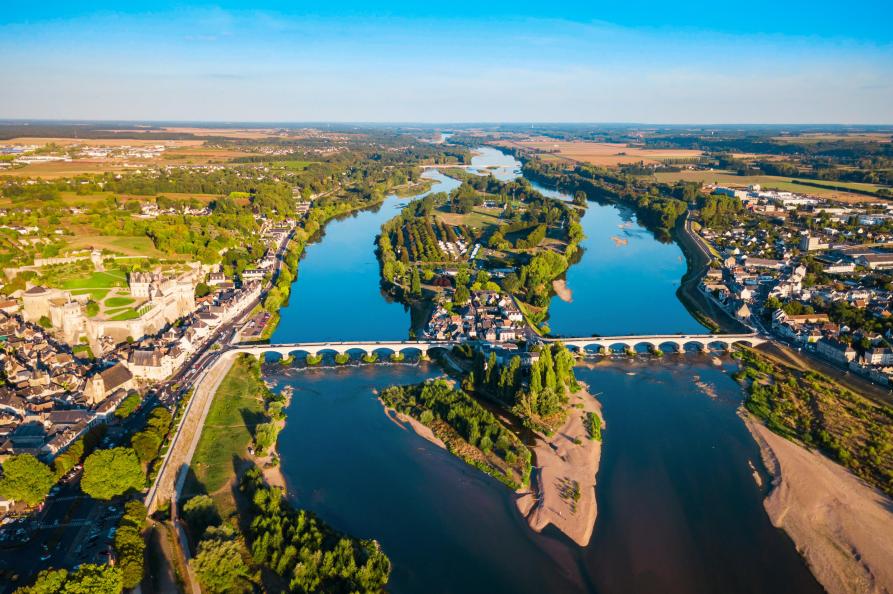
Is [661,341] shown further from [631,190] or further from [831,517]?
[631,190]

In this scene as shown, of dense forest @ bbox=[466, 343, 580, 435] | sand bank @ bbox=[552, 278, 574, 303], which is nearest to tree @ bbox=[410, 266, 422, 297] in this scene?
sand bank @ bbox=[552, 278, 574, 303]

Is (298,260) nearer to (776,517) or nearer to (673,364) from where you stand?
(673,364)

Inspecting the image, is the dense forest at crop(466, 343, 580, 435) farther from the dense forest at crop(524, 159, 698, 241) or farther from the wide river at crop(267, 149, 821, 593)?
the dense forest at crop(524, 159, 698, 241)

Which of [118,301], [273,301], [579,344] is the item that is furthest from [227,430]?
[579,344]

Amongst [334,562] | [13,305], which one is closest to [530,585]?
[334,562]

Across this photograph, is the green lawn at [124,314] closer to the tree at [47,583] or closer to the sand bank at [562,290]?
the tree at [47,583]

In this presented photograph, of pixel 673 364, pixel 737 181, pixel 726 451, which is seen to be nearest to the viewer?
pixel 726 451
